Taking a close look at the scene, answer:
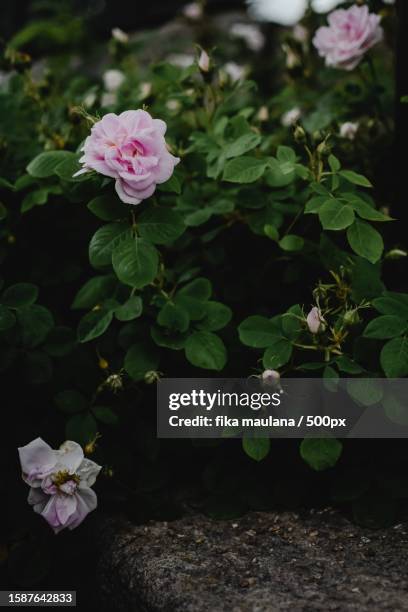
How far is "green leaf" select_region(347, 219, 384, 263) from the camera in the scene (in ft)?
4.01

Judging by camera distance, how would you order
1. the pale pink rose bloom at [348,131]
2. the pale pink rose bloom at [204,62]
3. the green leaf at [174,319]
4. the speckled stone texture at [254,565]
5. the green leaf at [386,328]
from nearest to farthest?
1. the speckled stone texture at [254,565]
2. the green leaf at [386,328]
3. the green leaf at [174,319]
4. the pale pink rose bloom at [204,62]
5. the pale pink rose bloom at [348,131]

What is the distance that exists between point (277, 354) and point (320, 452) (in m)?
0.18

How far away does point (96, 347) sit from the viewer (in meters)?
1.41

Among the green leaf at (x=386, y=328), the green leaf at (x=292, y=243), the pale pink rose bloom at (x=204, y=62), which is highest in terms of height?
the pale pink rose bloom at (x=204, y=62)

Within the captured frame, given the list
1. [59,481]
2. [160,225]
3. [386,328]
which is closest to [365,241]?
[386,328]

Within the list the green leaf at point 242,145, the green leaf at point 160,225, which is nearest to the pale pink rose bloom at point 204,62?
the green leaf at point 242,145

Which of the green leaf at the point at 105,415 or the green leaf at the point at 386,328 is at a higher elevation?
the green leaf at the point at 386,328

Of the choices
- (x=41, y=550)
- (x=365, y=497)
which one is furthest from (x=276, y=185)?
(x=41, y=550)

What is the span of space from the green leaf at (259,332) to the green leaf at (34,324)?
38 centimetres

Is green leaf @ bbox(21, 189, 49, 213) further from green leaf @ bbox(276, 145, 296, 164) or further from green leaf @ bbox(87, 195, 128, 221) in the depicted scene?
green leaf @ bbox(276, 145, 296, 164)

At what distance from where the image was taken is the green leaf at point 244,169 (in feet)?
4.31

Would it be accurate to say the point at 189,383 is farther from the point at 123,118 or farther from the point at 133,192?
the point at 123,118

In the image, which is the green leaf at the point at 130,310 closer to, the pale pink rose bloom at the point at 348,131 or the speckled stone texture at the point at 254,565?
the speckled stone texture at the point at 254,565

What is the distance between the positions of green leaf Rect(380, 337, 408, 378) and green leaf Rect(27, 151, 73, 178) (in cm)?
69
